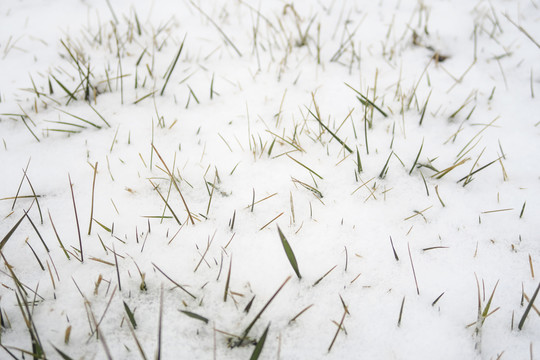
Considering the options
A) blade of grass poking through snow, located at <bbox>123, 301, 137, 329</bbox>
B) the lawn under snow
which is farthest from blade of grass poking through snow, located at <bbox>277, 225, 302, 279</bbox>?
blade of grass poking through snow, located at <bbox>123, 301, 137, 329</bbox>

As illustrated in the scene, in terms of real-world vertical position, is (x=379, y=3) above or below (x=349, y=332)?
above

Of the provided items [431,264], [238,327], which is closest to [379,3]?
[431,264]

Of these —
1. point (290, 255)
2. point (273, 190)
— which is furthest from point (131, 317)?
point (273, 190)

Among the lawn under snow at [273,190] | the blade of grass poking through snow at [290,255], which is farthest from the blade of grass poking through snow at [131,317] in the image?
the blade of grass poking through snow at [290,255]

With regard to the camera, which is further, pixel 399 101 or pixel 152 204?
pixel 399 101

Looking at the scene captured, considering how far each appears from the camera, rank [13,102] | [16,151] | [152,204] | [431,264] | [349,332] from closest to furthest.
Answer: [349,332], [431,264], [152,204], [16,151], [13,102]

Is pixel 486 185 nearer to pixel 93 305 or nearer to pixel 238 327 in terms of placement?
pixel 238 327

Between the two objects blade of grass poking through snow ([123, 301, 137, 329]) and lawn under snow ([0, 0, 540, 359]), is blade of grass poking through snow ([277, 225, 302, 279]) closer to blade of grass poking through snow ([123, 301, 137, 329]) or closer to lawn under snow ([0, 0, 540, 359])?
lawn under snow ([0, 0, 540, 359])

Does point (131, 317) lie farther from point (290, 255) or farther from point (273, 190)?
point (273, 190)
